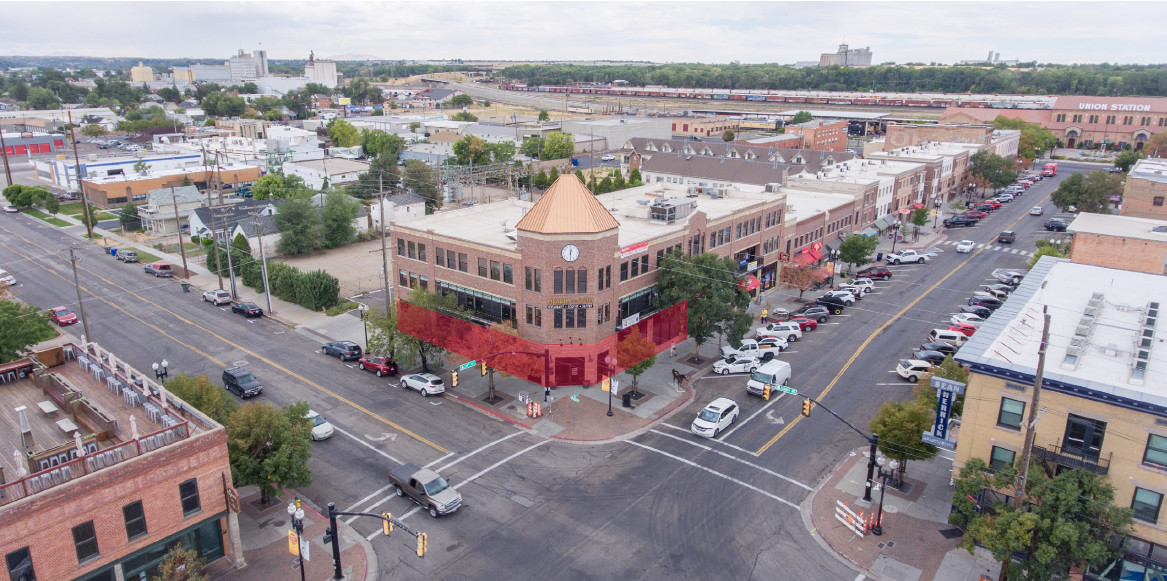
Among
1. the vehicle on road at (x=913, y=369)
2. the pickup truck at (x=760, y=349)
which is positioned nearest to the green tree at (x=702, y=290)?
the pickup truck at (x=760, y=349)

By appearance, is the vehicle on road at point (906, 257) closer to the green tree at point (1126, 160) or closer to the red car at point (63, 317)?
the green tree at point (1126, 160)

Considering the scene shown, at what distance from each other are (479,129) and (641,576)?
151m

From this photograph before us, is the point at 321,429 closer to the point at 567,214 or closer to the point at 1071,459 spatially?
Answer: the point at 567,214

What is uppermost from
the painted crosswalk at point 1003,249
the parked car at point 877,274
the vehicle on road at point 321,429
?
the painted crosswalk at point 1003,249

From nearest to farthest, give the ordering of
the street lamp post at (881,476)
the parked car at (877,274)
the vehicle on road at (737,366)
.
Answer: the street lamp post at (881,476) < the vehicle on road at (737,366) < the parked car at (877,274)

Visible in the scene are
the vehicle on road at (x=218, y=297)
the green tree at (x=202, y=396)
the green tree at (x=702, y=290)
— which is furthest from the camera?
the vehicle on road at (x=218, y=297)

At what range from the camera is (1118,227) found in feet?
175

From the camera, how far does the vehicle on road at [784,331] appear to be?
54.2 m

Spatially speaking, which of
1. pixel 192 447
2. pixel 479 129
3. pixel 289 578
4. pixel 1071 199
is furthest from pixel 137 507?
pixel 479 129

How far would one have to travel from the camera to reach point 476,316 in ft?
160

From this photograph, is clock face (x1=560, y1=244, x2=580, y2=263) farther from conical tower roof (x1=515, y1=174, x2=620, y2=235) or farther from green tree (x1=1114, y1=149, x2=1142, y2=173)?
green tree (x1=1114, y1=149, x2=1142, y2=173)

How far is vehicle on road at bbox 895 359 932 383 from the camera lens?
46.3 meters

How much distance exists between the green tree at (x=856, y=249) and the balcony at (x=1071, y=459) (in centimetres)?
4355

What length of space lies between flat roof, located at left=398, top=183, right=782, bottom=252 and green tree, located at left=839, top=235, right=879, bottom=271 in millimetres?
10953
